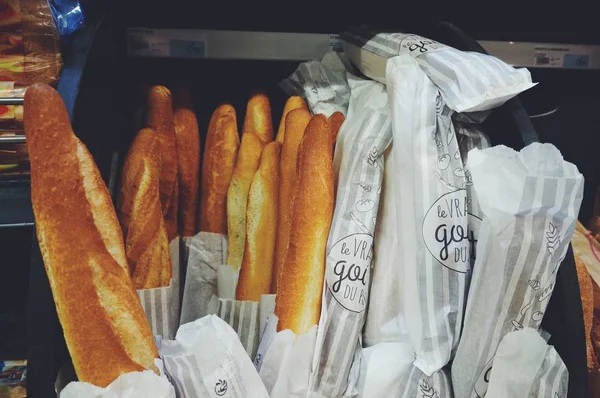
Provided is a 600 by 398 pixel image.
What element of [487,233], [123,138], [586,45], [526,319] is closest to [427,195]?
[487,233]

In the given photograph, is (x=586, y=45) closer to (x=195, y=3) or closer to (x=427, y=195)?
(x=427, y=195)

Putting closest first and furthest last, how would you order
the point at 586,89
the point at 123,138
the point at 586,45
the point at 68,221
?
the point at 68,221 → the point at 123,138 → the point at 586,45 → the point at 586,89

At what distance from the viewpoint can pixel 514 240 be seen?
2.77 feet

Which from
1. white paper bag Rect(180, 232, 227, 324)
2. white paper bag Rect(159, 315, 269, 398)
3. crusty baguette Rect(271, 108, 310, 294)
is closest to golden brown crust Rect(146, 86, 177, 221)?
white paper bag Rect(180, 232, 227, 324)

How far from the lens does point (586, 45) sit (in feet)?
4.58

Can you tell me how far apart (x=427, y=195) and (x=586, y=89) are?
0.89 meters

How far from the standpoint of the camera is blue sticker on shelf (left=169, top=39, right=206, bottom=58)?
122cm

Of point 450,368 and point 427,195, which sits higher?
point 427,195

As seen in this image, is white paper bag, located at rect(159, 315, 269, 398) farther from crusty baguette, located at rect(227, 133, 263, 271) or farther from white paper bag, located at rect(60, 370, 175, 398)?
crusty baguette, located at rect(227, 133, 263, 271)

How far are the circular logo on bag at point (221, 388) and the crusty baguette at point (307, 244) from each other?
13cm

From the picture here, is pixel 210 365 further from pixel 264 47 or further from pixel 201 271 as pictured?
pixel 264 47

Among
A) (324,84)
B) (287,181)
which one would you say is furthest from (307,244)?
(324,84)

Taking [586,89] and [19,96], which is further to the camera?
[586,89]

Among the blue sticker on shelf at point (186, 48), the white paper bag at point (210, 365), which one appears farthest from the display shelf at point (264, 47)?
the white paper bag at point (210, 365)
